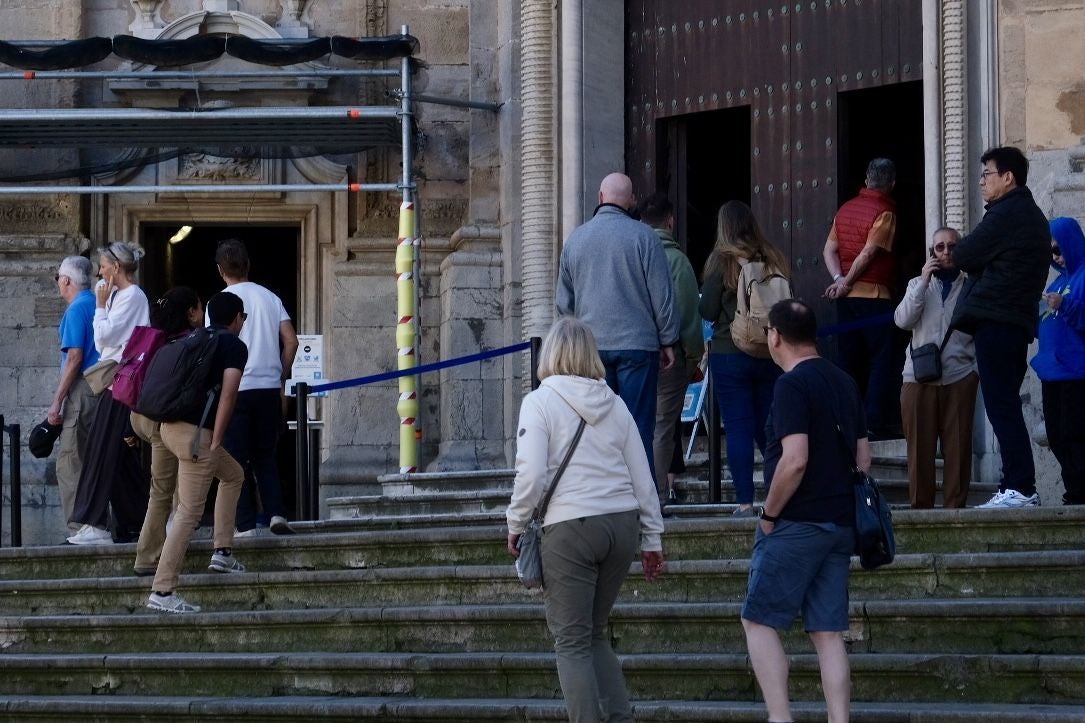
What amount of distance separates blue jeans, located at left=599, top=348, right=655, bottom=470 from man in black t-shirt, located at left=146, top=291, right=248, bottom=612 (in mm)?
1822

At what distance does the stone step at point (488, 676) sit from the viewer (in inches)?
290

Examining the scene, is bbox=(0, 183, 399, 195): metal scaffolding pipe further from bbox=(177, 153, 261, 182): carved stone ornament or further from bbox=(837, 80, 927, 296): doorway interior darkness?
bbox=(837, 80, 927, 296): doorway interior darkness

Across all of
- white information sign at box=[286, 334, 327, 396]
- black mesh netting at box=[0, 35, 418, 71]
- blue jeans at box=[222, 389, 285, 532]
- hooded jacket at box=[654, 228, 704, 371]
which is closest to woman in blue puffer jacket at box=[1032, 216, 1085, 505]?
hooded jacket at box=[654, 228, 704, 371]

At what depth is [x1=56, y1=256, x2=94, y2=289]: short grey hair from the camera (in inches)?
440

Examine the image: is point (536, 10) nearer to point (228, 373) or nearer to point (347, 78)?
point (347, 78)

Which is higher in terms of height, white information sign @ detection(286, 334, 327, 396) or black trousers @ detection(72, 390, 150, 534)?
white information sign @ detection(286, 334, 327, 396)

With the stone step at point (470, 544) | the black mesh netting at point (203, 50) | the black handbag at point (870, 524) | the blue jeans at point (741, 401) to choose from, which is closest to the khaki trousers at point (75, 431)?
the stone step at point (470, 544)

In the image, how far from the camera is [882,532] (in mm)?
6770

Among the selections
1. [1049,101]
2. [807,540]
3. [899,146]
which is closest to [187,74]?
[899,146]

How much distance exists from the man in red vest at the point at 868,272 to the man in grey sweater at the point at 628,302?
2352 millimetres

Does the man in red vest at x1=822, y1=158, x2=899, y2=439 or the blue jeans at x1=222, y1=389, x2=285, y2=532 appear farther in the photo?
the man in red vest at x1=822, y1=158, x2=899, y2=439

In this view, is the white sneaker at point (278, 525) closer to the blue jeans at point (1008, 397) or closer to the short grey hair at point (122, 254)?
the short grey hair at point (122, 254)

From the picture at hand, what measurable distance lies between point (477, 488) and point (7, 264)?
4649 mm

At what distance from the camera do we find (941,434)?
941 cm
